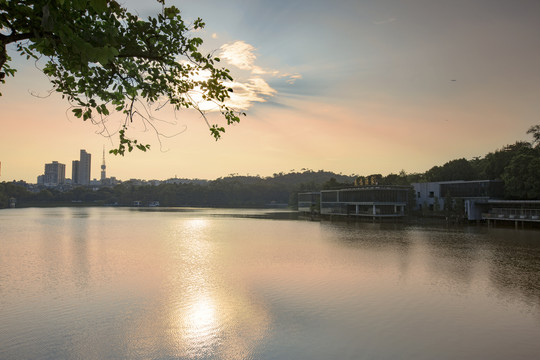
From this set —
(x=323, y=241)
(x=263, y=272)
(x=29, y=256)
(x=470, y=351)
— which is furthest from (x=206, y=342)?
(x=323, y=241)

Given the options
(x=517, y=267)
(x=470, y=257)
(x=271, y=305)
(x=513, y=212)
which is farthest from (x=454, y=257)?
(x=513, y=212)

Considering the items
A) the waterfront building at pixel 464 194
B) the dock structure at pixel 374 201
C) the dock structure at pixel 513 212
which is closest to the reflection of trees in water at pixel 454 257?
the dock structure at pixel 513 212

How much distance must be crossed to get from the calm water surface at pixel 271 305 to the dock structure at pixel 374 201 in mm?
48710

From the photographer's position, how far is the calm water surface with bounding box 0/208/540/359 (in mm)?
14844

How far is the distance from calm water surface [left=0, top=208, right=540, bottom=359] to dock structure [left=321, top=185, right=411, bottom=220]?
160 ft

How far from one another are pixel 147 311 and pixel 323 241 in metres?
34.4

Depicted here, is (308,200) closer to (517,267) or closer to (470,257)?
(470,257)

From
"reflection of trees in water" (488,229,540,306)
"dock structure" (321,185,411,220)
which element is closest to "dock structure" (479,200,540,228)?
"reflection of trees in water" (488,229,540,306)

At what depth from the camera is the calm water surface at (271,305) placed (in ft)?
48.7

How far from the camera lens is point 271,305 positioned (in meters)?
20.6

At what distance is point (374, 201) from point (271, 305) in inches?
2852

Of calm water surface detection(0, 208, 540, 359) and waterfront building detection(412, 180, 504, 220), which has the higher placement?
waterfront building detection(412, 180, 504, 220)

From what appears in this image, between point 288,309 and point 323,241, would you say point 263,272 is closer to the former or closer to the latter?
point 288,309

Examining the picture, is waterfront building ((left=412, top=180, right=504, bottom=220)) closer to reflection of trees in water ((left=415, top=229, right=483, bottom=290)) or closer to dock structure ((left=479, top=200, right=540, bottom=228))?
dock structure ((left=479, top=200, right=540, bottom=228))
